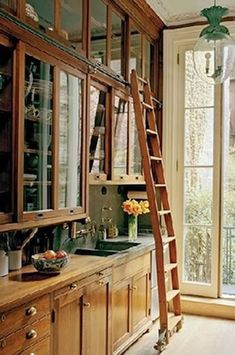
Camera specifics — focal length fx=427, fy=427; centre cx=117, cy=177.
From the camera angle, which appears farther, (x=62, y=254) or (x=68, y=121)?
(x=68, y=121)

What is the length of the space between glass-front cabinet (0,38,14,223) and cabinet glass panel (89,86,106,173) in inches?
41.3

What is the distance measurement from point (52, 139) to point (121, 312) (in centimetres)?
150

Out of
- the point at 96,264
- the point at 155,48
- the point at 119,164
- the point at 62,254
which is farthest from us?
the point at 155,48

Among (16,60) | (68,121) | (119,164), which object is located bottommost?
(119,164)

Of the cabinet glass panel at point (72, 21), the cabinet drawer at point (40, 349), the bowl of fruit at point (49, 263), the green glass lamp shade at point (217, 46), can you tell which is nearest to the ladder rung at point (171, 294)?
the bowl of fruit at point (49, 263)

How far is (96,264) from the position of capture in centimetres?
281

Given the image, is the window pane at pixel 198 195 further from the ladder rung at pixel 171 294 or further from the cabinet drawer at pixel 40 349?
the cabinet drawer at pixel 40 349

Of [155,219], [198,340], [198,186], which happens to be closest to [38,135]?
[155,219]

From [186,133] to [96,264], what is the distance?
91.6 inches

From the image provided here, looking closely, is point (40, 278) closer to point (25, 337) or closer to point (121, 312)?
point (25, 337)

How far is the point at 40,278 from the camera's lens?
238cm

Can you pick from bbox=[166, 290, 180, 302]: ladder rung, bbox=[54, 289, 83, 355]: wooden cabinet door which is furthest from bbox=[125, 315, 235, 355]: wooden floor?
bbox=[54, 289, 83, 355]: wooden cabinet door

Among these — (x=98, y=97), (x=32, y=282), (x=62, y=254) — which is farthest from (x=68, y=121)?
(x=32, y=282)

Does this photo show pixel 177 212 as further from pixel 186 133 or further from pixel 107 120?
pixel 107 120
